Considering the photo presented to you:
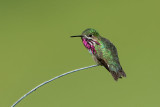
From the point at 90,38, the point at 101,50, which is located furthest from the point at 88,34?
the point at 101,50

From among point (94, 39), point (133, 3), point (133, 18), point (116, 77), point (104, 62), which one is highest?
point (133, 3)

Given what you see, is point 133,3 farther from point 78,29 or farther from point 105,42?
point 105,42

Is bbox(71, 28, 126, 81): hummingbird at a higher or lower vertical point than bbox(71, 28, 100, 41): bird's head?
lower

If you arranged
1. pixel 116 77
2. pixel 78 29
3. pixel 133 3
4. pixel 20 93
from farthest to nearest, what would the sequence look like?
pixel 133 3 < pixel 78 29 < pixel 20 93 < pixel 116 77

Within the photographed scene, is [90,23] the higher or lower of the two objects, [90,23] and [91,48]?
the higher

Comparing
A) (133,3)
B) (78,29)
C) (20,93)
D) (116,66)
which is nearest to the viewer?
(116,66)

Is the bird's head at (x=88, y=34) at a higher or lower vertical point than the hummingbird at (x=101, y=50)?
higher

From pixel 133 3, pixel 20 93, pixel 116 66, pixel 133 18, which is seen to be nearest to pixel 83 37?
pixel 116 66

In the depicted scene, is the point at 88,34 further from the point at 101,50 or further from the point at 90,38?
the point at 101,50
